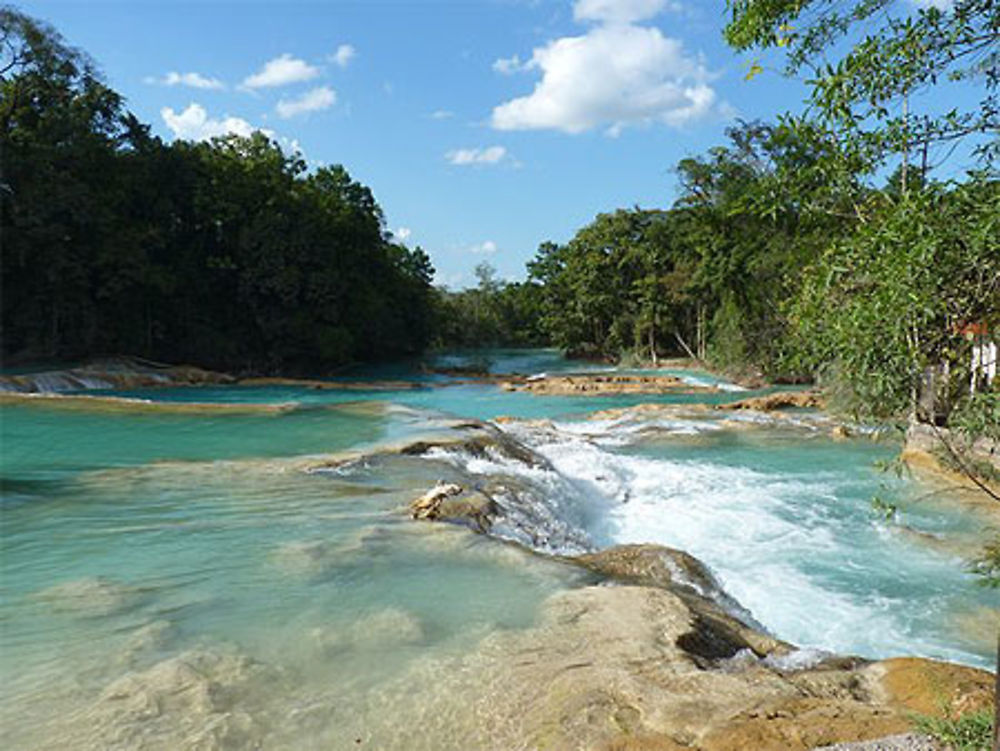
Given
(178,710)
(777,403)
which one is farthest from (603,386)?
(178,710)

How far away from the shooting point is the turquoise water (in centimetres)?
371

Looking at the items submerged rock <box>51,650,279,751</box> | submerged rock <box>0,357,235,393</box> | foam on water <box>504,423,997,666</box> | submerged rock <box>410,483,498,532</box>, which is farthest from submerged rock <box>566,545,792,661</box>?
submerged rock <box>0,357,235,393</box>

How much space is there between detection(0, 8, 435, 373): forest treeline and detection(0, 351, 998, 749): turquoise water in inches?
467

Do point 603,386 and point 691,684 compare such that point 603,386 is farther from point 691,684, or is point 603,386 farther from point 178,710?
point 178,710

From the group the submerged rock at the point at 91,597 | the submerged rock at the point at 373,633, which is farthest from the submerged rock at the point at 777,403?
the submerged rock at the point at 91,597

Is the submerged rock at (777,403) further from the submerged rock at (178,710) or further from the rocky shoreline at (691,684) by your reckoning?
the submerged rock at (178,710)

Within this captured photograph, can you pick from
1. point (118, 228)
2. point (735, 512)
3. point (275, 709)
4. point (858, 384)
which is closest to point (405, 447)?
point (735, 512)

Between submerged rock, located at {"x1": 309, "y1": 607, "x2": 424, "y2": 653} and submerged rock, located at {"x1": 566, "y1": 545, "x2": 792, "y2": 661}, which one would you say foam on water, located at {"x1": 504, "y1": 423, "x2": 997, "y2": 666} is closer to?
submerged rock, located at {"x1": 566, "y1": 545, "x2": 792, "y2": 661}

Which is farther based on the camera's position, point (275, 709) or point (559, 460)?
point (559, 460)

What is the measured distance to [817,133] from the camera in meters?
3.04

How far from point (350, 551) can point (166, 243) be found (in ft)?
83.0

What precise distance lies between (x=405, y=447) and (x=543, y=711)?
6406 mm

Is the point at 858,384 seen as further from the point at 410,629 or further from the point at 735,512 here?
the point at 735,512

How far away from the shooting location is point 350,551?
5332mm
